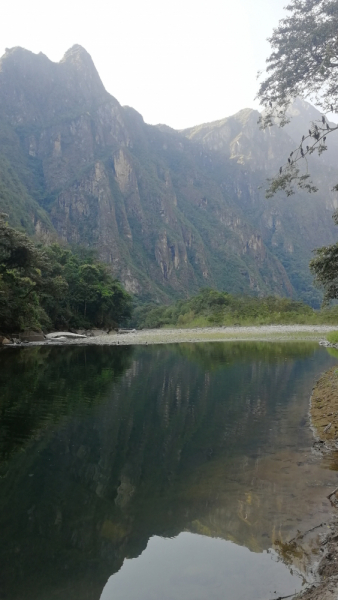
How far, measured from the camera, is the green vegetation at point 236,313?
224 feet

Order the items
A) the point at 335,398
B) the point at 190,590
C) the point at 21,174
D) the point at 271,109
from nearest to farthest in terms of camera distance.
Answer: the point at 190,590 < the point at 335,398 < the point at 271,109 < the point at 21,174

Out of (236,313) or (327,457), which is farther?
(236,313)

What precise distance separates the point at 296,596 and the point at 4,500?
4.17 meters

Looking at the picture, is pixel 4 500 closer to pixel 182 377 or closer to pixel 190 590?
pixel 190 590

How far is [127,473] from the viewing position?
24.0ft

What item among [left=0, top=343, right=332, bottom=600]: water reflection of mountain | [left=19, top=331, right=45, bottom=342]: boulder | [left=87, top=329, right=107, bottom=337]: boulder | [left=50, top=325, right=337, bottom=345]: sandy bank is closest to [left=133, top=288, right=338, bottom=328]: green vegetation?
[left=50, top=325, right=337, bottom=345]: sandy bank

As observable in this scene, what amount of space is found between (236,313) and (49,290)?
35.9 meters

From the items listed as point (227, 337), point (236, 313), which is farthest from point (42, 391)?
point (236, 313)

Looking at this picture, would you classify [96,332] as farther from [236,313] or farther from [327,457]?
[327,457]

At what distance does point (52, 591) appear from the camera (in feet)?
13.7

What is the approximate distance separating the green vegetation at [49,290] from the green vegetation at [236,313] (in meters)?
13.2

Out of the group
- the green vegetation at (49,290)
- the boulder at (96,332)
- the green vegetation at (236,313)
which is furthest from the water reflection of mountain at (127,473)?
the green vegetation at (236,313)

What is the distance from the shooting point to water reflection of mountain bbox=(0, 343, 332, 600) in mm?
4891

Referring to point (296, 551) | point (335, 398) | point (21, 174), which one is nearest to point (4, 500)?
point (296, 551)
